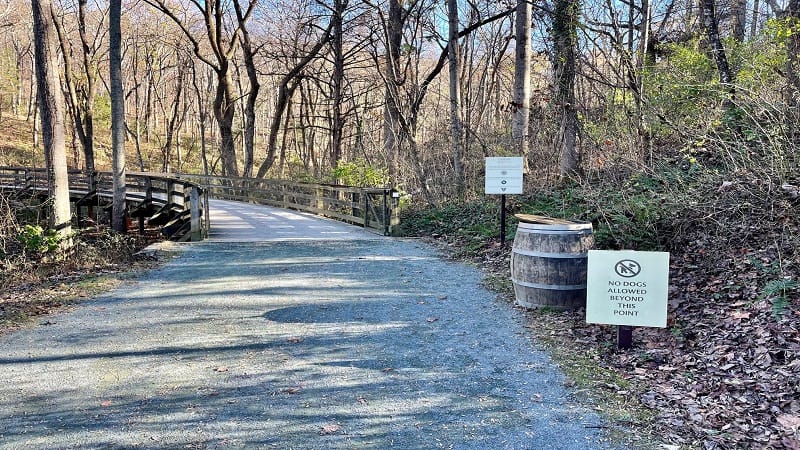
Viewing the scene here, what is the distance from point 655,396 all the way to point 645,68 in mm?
8409

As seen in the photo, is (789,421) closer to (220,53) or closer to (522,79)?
(522,79)

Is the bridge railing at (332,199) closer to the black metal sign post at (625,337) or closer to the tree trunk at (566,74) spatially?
A: the tree trunk at (566,74)

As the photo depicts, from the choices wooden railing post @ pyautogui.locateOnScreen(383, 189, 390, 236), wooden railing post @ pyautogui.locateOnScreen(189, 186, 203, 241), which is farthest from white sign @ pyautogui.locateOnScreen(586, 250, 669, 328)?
wooden railing post @ pyautogui.locateOnScreen(189, 186, 203, 241)

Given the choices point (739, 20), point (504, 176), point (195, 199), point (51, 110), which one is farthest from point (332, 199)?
point (739, 20)

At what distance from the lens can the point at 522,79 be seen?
12648 mm

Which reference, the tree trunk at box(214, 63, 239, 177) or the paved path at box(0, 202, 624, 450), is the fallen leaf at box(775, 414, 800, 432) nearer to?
the paved path at box(0, 202, 624, 450)

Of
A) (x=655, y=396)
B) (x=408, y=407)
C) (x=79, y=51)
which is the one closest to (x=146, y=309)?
(x=408, y=407)

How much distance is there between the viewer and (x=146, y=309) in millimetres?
6910

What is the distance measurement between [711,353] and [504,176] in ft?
18.3

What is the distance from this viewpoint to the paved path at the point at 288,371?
3.76m

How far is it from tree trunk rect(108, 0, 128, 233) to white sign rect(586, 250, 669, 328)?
505 inches

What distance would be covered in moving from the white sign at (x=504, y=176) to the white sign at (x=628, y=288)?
16.2 feet

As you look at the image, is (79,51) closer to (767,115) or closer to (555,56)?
(555,56)

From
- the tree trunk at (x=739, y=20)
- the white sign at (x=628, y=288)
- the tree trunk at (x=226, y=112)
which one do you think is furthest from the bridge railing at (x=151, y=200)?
the tree trunk at (x=739, y=20)
